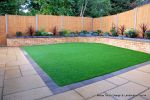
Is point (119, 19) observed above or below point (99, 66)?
above

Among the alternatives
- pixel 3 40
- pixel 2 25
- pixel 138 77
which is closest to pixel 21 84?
pixel 138 77

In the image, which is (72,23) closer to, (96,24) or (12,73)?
(96,24)

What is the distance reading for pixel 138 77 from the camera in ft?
11.0

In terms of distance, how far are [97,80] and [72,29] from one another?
893cm

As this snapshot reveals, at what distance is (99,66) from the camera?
420 centimetres

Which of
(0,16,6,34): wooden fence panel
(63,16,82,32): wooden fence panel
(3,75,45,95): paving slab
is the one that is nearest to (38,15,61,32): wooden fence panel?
(63,16,82,32): wooden fence panel

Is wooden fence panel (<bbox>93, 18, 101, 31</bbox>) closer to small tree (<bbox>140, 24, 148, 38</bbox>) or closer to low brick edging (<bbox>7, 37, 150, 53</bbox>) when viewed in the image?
low brick edging (<bbox>7, 37, 150, 53</bbox>)

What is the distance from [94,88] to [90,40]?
780 centimetres

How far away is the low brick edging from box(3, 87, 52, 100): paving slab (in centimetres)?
531

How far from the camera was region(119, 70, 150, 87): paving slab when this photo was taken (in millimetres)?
3068

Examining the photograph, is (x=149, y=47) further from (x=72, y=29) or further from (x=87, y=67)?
(x=72, y=29)

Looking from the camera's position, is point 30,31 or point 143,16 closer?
point 143,16

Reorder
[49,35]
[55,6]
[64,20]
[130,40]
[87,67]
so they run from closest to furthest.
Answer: [87,67] < [130,40] < [49,35] < [64,20] < [55,6]

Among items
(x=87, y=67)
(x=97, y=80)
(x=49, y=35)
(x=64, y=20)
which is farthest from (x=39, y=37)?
(x=97, y=80)
